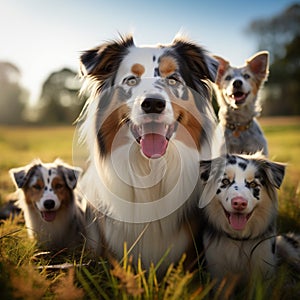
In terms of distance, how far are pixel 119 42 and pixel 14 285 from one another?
2474mm

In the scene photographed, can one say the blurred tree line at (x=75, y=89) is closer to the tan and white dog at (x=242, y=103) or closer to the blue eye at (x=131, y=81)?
the tan and white dog at (x=242, y=103)

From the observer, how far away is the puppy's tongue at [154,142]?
3521 millimetres

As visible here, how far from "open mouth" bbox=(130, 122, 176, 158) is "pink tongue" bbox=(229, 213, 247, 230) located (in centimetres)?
83

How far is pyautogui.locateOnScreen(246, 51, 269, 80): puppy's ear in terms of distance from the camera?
6852 millimetres

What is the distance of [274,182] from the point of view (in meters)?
3.47

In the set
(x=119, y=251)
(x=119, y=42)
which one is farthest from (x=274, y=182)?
(x=119, y=42)

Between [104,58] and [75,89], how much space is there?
27743mm

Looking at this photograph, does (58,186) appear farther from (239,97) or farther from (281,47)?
(281,47)

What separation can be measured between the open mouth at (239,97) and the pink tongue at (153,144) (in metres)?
3.14

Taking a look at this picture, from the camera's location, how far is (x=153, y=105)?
331cm

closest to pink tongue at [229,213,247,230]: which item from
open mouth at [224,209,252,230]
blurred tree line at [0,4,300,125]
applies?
open mouth at [224,209,252,230]

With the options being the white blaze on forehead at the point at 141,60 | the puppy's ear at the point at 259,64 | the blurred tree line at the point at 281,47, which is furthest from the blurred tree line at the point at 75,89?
the white blaze on forehead at the point at 141,60

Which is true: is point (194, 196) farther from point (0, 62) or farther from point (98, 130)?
point (0, 62)

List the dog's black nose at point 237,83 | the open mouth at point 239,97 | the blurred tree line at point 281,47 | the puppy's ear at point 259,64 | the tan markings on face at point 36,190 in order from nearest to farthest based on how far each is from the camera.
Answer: the tan markings on face at point 36,190 < the open mouth at point 239,97 < the dog's black nose at point 237,83 < the puppy's ear at point 259,64 < the blurred tree line at point 281,47
